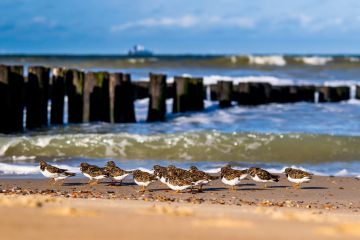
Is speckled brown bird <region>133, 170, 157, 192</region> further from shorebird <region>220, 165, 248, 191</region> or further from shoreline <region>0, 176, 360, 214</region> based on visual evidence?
shorebird <region>220, 165, 248, 191</region>

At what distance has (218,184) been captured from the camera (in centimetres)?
1177

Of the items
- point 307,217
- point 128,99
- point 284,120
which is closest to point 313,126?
point 284,120

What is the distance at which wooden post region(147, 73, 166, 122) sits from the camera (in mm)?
21375

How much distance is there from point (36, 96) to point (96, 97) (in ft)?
5.47

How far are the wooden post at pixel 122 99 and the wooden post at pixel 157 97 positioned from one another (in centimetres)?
72

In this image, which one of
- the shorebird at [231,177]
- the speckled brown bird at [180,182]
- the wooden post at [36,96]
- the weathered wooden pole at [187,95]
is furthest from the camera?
the weathered wooden pole at [187,95]

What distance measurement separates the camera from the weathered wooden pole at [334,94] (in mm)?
29734

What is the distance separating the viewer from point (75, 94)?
20.2 m

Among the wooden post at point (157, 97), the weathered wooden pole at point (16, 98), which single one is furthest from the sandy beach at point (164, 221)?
the wooden post at point (157, 97)

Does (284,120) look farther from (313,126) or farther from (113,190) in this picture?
(113,190)

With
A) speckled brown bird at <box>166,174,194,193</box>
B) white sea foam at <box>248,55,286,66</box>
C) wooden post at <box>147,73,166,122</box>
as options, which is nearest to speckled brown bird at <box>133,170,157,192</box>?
speckled brown bird at <box>166,174,194,193</box>

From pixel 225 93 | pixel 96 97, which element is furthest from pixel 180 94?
pixel 96 97

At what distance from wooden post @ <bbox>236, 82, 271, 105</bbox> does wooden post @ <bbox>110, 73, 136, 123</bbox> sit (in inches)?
289

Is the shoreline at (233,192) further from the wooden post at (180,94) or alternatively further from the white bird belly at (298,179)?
the wooden post at (180,94)
